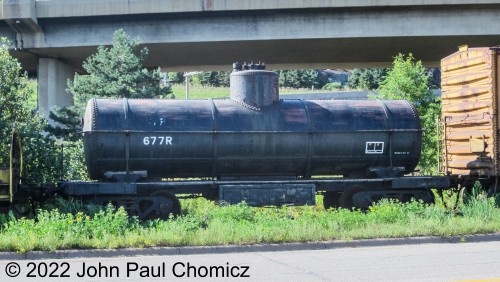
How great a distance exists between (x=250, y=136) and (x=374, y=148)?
3.22m

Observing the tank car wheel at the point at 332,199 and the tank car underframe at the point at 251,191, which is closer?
the tank car underframe at the point at 251,191

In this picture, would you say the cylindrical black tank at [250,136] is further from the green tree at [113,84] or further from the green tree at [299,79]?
the green tree at [299,79]

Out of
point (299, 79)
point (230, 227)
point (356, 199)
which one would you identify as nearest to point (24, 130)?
point (230, 227)

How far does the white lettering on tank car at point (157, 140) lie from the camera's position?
1454 cm

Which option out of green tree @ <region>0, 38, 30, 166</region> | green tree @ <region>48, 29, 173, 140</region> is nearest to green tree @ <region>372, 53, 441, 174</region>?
green tree @ <region>48, 29, 173, 140</region>

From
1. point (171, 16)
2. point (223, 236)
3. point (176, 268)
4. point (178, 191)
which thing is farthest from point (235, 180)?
point (171, 16)

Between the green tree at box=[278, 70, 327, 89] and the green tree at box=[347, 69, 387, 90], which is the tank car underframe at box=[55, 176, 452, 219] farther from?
the green tree at box=[278, 70, 327, 89]

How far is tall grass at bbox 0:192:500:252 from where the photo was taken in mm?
11266

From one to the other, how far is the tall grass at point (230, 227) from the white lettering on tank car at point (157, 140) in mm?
1878

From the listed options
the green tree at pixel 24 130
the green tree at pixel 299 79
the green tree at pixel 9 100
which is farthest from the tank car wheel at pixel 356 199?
the green tree at pixel 299 79

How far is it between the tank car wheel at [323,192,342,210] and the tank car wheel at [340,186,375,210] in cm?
118

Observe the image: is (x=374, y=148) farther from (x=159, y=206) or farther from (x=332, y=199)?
(x=159, y=206)

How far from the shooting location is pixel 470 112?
54.2 feet

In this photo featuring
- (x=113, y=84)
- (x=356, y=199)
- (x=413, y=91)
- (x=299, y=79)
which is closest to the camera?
(x=356, y=199)
